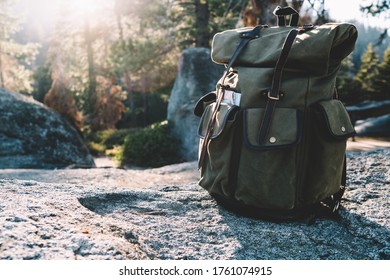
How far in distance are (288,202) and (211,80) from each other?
7.74 metres

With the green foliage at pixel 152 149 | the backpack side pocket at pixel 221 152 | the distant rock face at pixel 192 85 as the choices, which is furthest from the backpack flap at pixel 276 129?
the green foliage at pixel 152 149

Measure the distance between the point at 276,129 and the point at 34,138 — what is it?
4876mm

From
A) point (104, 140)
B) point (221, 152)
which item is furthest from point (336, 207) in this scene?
point (104, 140)

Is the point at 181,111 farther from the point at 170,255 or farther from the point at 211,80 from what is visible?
the point at 170,255

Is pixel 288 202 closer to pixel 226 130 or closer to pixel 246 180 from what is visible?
pixel 246 180

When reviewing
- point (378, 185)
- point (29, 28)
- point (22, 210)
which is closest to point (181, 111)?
point (378, 185)

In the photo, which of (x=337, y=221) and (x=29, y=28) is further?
(x=29, y=28)

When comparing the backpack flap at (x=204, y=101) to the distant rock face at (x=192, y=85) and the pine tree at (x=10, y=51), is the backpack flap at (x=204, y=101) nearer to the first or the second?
the distant rock face at (x=192, y=85)

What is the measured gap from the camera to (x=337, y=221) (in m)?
2.05

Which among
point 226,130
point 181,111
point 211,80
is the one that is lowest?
point 181,111
